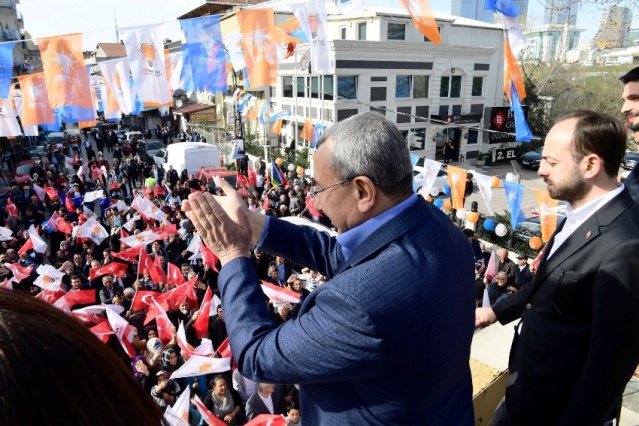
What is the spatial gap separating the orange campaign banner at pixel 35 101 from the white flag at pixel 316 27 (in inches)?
240

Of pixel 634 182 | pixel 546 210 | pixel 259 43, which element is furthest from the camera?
pixel 259 43

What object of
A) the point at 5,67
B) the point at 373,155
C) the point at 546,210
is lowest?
the point at 546,210

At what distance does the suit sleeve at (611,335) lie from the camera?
1.69 m

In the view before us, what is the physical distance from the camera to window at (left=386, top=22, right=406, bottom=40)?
26.8 m

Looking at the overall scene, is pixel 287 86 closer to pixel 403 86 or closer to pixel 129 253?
pixel 403 86

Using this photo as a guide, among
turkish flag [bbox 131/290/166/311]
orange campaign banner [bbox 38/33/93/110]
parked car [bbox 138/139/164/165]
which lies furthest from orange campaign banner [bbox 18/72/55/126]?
parked car [bbox 138/139/164/165]

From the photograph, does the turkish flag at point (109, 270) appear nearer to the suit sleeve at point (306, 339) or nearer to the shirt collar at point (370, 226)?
the suit sleeve at point (306, 339)

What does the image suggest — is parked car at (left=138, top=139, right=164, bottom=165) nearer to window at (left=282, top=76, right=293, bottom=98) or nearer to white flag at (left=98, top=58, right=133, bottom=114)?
window at (left=282, top=76, right=293, bottom=98)

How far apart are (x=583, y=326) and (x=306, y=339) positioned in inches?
51.1

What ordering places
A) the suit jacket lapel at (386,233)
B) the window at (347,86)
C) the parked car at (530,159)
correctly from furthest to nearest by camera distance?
the parked car at (530,159) < the window at (347,86) < the suit jacket lapel at (386,233)

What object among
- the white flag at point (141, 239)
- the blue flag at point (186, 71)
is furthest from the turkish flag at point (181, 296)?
the blue flag at point (186, 71)

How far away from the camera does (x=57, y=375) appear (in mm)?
678

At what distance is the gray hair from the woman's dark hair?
0.95 meters

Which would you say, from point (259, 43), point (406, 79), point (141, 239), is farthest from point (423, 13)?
point (406, 79)
